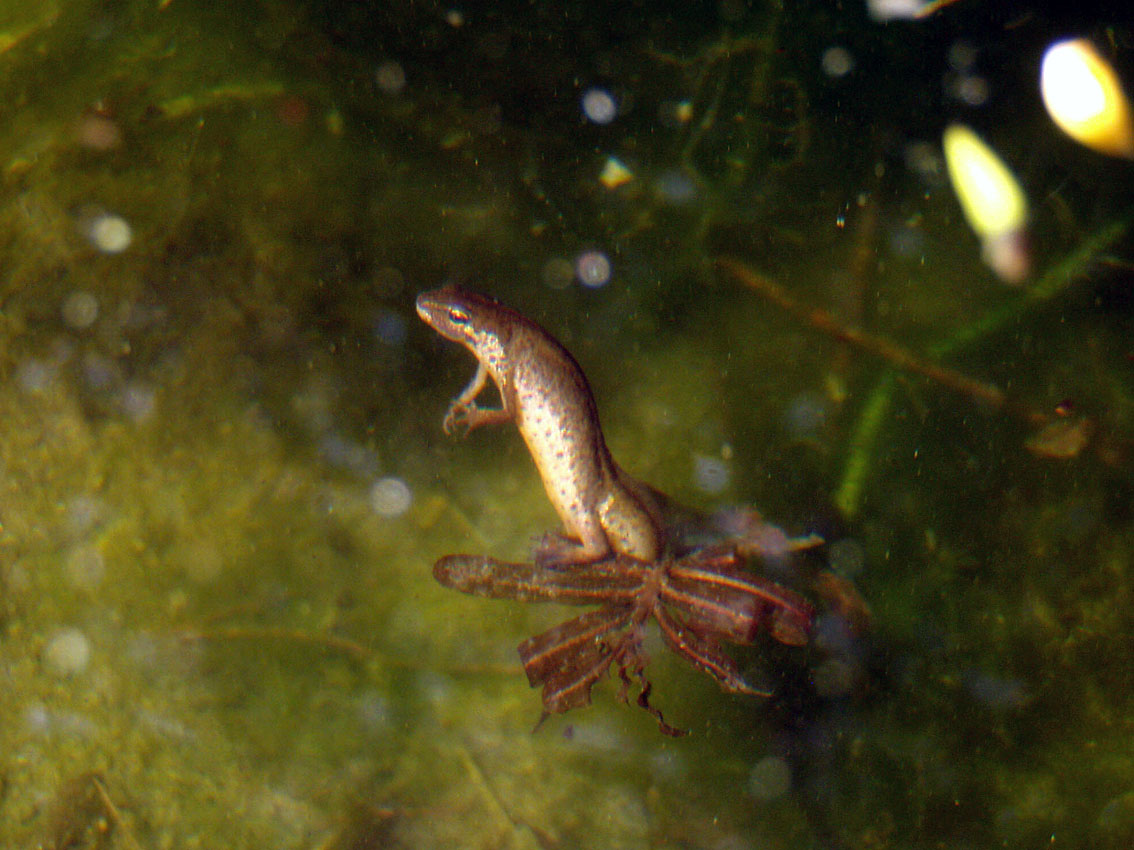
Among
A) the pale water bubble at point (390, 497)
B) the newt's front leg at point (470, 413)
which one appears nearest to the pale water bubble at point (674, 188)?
the newt's front leg at point (470, 413)

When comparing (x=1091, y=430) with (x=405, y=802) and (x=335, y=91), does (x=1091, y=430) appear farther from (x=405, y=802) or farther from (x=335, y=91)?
(x=335, y=91)

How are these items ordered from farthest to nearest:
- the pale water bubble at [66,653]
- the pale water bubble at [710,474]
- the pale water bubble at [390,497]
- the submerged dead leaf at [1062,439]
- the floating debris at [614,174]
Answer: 1. the floating debris at [614,174]
2. the submerged dead leaf at [1062,439]
3. the pale water bubble at [710,474]
4. the pale water bubble at [390,497]
5. the pale water bubble at [66,653]

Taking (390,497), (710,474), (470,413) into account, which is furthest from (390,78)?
(710,474)

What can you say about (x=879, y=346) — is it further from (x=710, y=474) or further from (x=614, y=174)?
(x=614, y=174)

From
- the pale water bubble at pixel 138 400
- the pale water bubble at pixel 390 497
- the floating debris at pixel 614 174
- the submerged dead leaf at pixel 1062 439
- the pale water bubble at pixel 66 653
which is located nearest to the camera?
the pale water bubble at pixel 66 653

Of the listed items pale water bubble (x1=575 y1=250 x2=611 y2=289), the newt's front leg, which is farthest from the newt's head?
pale water bubble (x1=575 y1=250 x2=611 y2=289)

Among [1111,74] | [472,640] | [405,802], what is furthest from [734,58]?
[405,802]

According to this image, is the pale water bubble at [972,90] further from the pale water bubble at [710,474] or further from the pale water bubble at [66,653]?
the pale water bubble at [66,653]
